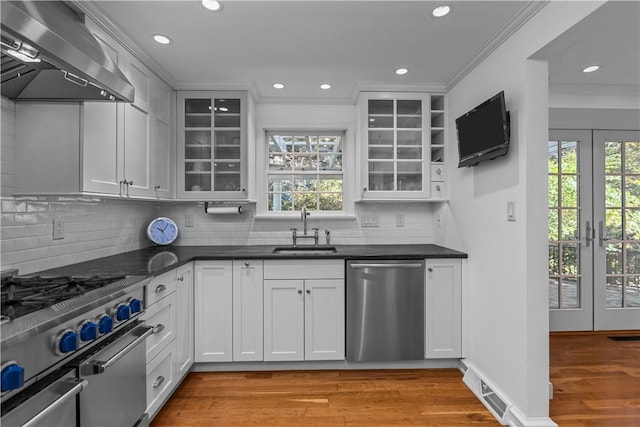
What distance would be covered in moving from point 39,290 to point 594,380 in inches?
142

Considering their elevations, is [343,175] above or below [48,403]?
above

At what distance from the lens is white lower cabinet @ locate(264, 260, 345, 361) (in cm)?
253

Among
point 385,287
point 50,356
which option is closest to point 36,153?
point 50,356

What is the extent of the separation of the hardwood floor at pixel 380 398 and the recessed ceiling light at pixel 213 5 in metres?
2.48

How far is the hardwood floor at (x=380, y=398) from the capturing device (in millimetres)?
1987

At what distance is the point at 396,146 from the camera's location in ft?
9.67

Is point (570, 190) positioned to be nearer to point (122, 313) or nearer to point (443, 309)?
point (443, 309)

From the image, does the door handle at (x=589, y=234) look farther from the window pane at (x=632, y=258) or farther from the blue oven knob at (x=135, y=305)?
the blue oven knob at (x=135, y=305)

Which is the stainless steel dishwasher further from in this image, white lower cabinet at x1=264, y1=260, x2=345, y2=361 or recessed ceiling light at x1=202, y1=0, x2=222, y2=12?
recessed ceiling light at x1=202, y1=0, x2=222, y2=12

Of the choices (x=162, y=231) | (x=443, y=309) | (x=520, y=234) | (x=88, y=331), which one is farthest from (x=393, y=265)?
(x=162, y=231)

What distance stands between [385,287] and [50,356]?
6.73 feet

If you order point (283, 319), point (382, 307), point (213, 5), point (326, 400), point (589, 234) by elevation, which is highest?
point (213, 5)

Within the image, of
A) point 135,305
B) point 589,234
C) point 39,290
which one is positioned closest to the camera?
point 39,290

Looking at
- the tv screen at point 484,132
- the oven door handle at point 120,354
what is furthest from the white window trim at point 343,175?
the oven door handle at point 120,354
